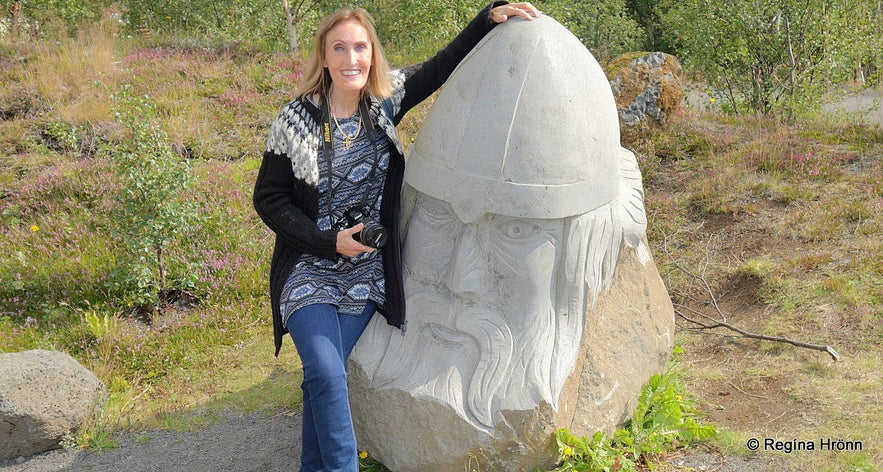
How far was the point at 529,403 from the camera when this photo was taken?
9.85ft

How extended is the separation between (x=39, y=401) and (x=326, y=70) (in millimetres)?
2327

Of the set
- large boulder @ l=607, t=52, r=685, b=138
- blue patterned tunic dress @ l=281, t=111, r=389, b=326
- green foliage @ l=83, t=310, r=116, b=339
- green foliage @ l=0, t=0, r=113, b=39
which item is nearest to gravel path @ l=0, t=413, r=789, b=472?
green foliage @ l=83, t=310, r=116, b=339

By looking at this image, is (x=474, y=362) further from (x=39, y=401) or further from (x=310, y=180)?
(x=39, y=401)

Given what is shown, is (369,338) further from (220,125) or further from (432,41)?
(432,41)

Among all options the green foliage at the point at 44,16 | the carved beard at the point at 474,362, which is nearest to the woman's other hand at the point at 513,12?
the carved beard at the point at 474,362

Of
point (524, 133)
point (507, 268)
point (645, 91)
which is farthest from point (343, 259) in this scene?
point (645, 91)

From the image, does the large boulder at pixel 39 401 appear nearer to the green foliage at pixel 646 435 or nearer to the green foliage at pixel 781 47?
the green foliage at pixel 646 435

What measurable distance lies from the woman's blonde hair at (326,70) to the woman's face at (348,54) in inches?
0.9

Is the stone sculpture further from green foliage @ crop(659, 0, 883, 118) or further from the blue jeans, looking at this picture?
green foliage @ crop(659, 0, 883, 118)

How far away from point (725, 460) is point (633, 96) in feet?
15.5

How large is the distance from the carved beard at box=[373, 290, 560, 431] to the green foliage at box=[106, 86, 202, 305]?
269 cm

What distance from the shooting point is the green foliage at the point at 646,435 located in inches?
127

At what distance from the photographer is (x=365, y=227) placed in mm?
3037

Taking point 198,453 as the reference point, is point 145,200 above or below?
above
